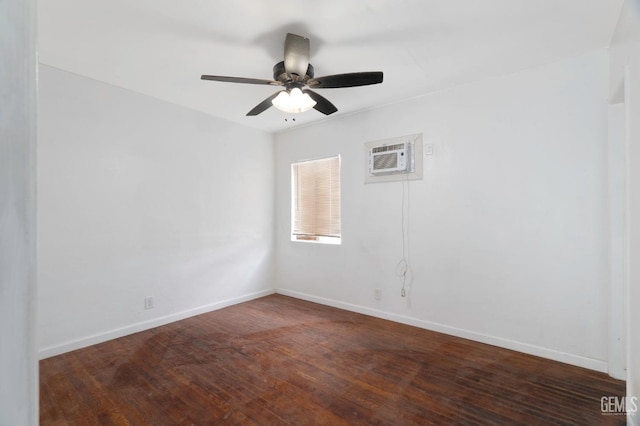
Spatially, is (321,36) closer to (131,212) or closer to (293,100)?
(293,100)

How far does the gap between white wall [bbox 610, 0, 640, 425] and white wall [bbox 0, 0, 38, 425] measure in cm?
233

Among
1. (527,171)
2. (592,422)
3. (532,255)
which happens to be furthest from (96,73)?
Answer: (592,422)

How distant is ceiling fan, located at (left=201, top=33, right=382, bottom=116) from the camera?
214cm

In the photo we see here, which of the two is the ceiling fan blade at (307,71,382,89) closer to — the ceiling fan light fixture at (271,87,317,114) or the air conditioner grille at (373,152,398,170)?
the ceiling fan light fixture at (271,87,317,114)

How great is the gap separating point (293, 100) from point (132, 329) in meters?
2.86

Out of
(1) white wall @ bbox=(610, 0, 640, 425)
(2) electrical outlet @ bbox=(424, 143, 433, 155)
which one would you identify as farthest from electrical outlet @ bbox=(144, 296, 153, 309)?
(1) white wall @ bbox=(610, 0, 640, 425)

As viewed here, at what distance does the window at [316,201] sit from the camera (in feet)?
13.4

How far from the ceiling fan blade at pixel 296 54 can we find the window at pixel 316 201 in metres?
1.86

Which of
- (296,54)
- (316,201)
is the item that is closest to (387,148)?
(316,201)

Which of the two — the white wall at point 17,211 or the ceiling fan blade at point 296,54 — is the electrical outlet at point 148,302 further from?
the white wall at point 17,211

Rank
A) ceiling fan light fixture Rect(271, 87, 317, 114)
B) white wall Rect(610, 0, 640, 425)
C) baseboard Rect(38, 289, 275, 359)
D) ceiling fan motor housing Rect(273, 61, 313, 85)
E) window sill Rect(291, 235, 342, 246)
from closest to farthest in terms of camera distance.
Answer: white wall Rect(610, 0, 640, 425) → ceiling fan motor housing Rect(273, 61, 313, 85) → ceiling fan light fixture Rect(271, 87, 317, 114) → baseboard Rect(38, 289, 275, 359) → window sill Rect(291, 235, 342, 246)

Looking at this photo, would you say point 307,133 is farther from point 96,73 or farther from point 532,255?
point 532,255

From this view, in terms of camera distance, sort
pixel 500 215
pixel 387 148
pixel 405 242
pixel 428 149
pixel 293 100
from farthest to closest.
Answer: pixel 387 148 → pixel 405 242 → pixel 428 149 → pixel 500 215 → pixel 293 100

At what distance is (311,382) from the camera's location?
2.26 m
